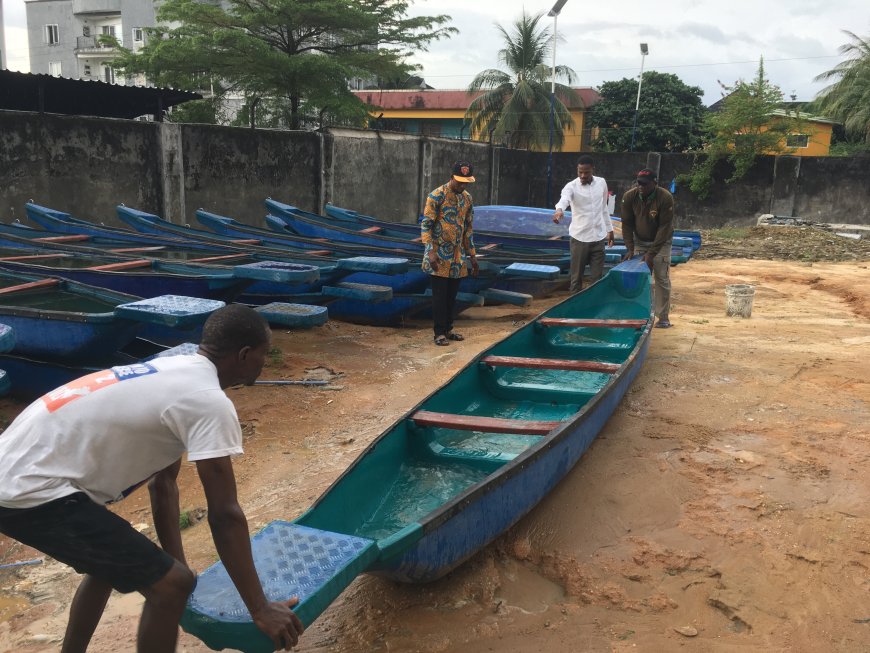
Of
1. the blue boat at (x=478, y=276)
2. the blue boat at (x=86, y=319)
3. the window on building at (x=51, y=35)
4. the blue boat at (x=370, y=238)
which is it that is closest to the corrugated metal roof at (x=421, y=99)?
the window on building at (x=51, y=35)

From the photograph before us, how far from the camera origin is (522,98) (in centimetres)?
2550

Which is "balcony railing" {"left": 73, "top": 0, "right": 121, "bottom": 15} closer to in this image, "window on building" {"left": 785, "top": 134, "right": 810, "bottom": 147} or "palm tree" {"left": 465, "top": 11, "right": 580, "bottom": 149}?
"palm tree" {"left": 465, "top": 11, "right": 580, "bottom": 149}

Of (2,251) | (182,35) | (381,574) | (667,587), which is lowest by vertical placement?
(667,587)

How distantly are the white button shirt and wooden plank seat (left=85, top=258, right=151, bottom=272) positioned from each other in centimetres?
436

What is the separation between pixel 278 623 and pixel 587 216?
21.8 feet

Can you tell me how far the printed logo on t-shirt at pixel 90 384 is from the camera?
1868mm

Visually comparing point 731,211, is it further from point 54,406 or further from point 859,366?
point 54,406

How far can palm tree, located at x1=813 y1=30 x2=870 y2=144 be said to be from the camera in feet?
74.9

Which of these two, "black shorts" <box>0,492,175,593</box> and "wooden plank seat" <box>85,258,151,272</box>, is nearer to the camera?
"black shorts" <box>0,492,175,593</box>

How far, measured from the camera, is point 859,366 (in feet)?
20.0

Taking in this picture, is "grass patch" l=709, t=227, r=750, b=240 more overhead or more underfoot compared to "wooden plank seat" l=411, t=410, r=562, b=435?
more underfoot

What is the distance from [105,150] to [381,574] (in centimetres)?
951

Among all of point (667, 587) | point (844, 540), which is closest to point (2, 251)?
point (667, 587)

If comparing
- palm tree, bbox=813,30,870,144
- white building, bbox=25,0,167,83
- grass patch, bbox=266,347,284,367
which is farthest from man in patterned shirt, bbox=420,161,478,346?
white building, bbox=25,0,167,83
